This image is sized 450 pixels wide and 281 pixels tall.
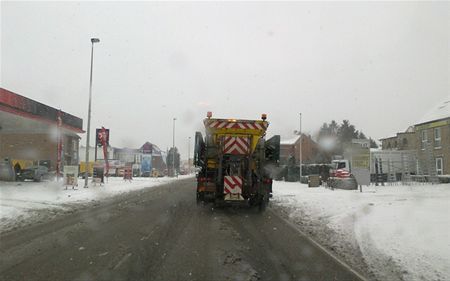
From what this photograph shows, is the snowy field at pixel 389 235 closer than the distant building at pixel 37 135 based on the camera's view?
Yes

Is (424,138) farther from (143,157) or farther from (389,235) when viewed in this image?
(143,157)

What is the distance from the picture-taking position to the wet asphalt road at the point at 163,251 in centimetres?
627

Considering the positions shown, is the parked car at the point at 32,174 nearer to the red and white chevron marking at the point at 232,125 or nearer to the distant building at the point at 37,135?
the distant building at the point at 37,135

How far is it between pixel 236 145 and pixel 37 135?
45201 mm

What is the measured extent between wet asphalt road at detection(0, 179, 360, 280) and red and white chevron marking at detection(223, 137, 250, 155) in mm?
3111

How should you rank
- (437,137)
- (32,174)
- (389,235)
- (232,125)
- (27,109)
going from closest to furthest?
(389,235), (232,125), (27,109), (32,174), (437,137)

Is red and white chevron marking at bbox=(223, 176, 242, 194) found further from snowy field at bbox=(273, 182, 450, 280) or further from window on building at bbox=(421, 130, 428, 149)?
window on building at bbox=(421, 130, 428, 149)

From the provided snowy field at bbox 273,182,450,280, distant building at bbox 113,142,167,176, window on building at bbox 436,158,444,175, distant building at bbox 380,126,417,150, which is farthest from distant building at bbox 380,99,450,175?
distant building at bbox 113,142,167,176

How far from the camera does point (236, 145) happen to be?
15.1 meters

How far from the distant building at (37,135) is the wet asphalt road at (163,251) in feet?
65.7

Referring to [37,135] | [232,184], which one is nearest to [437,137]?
[232,184]

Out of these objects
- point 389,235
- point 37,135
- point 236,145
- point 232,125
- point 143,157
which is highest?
point 37,135

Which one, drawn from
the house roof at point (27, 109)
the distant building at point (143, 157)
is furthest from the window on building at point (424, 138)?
the distant building at point (143, 157)

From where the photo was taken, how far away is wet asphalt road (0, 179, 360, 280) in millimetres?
6266
